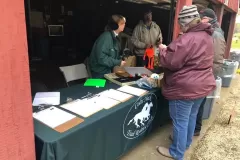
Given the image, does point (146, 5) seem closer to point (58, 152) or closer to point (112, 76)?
point (112, 76)

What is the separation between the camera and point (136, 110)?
226 centimetres

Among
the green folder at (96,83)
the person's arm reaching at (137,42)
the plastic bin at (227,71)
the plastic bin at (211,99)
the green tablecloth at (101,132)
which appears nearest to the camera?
the green tablecloth at (101,132)

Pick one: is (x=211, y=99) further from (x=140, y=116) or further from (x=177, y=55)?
(x=177, y=55)

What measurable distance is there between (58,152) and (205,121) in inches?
108

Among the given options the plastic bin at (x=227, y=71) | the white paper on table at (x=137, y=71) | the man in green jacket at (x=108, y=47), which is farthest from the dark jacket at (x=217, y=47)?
the plastic bin at (x=227, y=71)

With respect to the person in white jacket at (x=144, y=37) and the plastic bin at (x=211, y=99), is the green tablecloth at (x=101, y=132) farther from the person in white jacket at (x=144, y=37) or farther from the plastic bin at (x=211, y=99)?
the person in white jacket at (x=144, y=37)

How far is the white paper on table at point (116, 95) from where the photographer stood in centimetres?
219

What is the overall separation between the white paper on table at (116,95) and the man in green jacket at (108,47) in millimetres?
483

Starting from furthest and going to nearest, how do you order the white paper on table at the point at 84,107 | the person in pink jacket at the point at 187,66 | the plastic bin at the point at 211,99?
the plastic bin at the point at 211,99 < the person in pink jacket at the point at 187,66 < the white paper on table at the point at 84,107

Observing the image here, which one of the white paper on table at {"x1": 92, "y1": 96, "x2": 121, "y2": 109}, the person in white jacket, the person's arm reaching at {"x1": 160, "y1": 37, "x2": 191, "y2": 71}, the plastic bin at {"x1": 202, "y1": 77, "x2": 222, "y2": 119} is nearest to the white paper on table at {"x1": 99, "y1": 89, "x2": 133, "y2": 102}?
the white paper on table at {"x1": 92, "y1": 96, "x2": 121, "y2": 109}

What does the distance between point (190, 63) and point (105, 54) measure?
1051 mm

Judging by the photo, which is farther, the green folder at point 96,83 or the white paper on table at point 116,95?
the green folder at point 96,83

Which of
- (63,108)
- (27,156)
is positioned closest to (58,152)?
(27,156)

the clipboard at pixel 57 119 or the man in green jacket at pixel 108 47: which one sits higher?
the man in green jacket at pixel 108 47
